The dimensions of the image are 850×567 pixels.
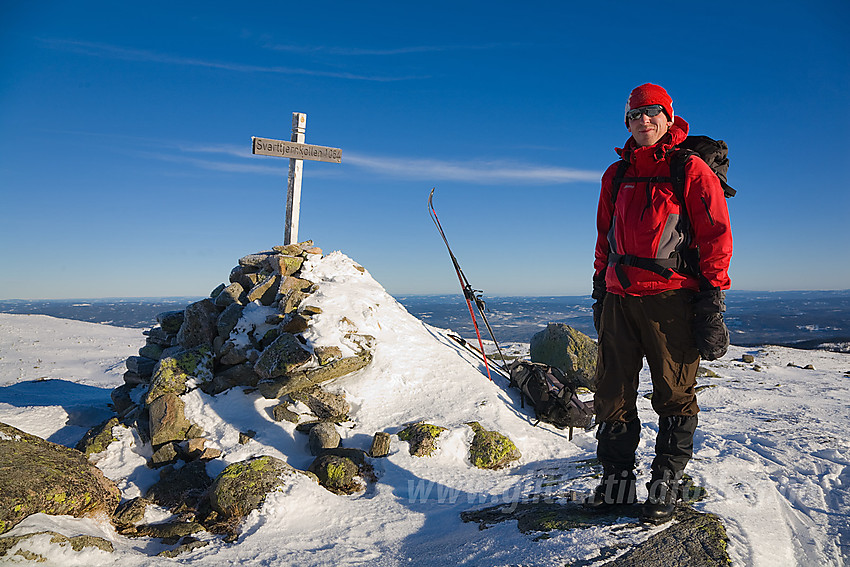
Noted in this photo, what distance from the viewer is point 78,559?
3.33 metres

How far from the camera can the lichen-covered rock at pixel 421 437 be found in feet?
18.7

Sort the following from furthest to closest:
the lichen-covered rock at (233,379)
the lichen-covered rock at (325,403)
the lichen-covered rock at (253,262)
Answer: the lichen-covered rock at (253,262)
the lichen-covered rock at (233,379)
the lichen-covered rock at (325,403)

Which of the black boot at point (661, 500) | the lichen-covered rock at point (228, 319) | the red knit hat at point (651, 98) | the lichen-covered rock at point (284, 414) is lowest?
the lichen-covered rock at point (284, 414)

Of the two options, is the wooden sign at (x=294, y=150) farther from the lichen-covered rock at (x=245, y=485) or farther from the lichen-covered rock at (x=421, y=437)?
the lichen-covered rock at (x=245, y=485)

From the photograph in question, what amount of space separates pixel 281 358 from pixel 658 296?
5.32m

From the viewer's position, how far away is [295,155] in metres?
9.57

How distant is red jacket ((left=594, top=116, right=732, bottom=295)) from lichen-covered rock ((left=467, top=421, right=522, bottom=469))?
3004mm

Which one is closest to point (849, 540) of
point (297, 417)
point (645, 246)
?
point (645, 246)

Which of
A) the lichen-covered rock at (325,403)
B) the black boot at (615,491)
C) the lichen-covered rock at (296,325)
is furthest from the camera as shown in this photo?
the lichen-covered rock at (296,325)

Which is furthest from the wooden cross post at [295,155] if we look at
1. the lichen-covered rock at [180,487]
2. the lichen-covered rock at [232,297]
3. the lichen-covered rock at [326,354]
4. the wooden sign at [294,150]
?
the lichen-covered rock at [180,487]

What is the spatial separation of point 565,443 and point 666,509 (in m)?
3.06

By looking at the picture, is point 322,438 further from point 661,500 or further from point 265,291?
point 661,500

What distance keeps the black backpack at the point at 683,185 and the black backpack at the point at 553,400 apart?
365cm

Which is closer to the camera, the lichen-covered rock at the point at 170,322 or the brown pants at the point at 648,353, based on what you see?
the brown pants at the point at 648,353
